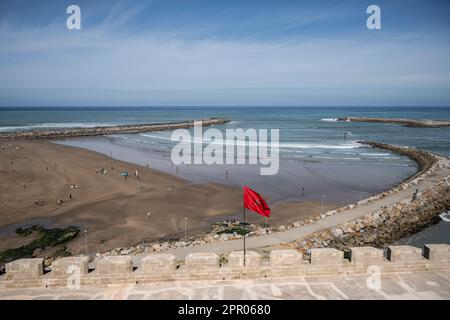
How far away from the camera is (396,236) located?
1780 centimetres

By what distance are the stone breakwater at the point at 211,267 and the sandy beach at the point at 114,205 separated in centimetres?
910

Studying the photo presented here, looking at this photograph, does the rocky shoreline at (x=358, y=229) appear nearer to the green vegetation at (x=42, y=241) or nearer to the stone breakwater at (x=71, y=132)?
the green vegetation at (x=42, y=241)

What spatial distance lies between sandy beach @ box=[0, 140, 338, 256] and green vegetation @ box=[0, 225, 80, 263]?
1.51 feet

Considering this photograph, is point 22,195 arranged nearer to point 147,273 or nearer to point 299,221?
point 299,221

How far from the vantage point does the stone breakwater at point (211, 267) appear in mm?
7102

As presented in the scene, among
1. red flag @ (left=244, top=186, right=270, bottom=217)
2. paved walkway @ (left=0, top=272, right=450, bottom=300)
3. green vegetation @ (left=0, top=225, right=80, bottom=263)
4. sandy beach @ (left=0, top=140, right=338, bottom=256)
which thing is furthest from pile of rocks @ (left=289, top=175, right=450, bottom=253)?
green vegetation @ (left=0, top=225, right=80, bottom=263)

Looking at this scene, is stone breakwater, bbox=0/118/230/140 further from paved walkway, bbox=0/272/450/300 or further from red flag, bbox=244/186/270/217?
red flag, bbox=244/186/270/217

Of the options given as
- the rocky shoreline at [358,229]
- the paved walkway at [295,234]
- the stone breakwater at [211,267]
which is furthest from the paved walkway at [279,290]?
the rocky shoreline at [358,229]

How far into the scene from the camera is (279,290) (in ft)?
22.8

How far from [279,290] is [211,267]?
A: 1523 mm

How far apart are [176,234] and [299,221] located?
268 inches

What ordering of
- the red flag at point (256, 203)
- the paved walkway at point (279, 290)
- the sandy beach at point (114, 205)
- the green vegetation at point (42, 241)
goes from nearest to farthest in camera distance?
1. the paved walkway at point (279, 290)
2. the red flag at point (256, 203)
3. the green vegetation at point (42, 241)
4. the sandy beach at point (114, 205)

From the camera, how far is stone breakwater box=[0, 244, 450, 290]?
7.10m
